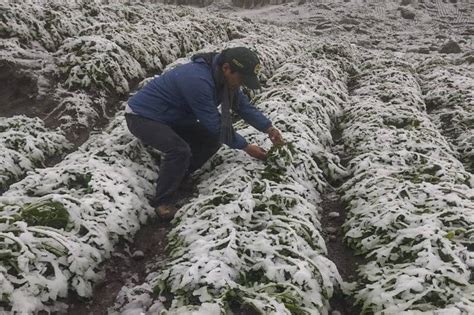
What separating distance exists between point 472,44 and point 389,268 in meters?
33.1

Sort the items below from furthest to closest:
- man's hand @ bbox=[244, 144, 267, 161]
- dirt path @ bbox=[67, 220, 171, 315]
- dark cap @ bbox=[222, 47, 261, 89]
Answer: man's hand @ bbox=[244, 144, 267, 161], dark cap @ bbox=[222, 47, 261, 89], dirt path @ bbox=[67, 220, 171, 315]

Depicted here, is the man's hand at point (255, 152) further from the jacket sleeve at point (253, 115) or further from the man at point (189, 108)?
the jacket sleeve at point (253, 115)

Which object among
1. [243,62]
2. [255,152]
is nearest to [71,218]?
[255,152]

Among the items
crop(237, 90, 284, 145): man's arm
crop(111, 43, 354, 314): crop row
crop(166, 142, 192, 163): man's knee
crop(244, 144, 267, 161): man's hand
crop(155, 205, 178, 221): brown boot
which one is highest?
crop(237, 90, 284, 145): man's arm

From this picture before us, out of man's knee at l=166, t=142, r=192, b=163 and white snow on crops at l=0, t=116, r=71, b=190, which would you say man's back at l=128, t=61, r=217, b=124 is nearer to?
man's knee at l=166, t=142, r=192, b=163

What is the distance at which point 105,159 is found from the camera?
7652 mm

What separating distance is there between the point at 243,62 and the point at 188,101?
1.09 metres

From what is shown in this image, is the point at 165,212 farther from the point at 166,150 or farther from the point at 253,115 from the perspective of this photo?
the point at 253,115

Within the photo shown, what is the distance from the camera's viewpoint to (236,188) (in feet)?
22.1

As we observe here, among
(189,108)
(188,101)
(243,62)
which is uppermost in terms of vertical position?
(243,62)

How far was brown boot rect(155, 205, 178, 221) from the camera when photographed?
6934 millimetres

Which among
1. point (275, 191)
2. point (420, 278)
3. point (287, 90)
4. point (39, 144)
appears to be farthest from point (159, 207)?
point (287, 90)

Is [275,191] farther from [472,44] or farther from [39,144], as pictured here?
[472,44]

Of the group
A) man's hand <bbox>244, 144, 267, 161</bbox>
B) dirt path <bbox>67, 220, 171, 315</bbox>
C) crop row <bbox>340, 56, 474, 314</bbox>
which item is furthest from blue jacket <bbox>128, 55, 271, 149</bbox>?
crop row <bbox>340, 56, 474, 314</bbox>
